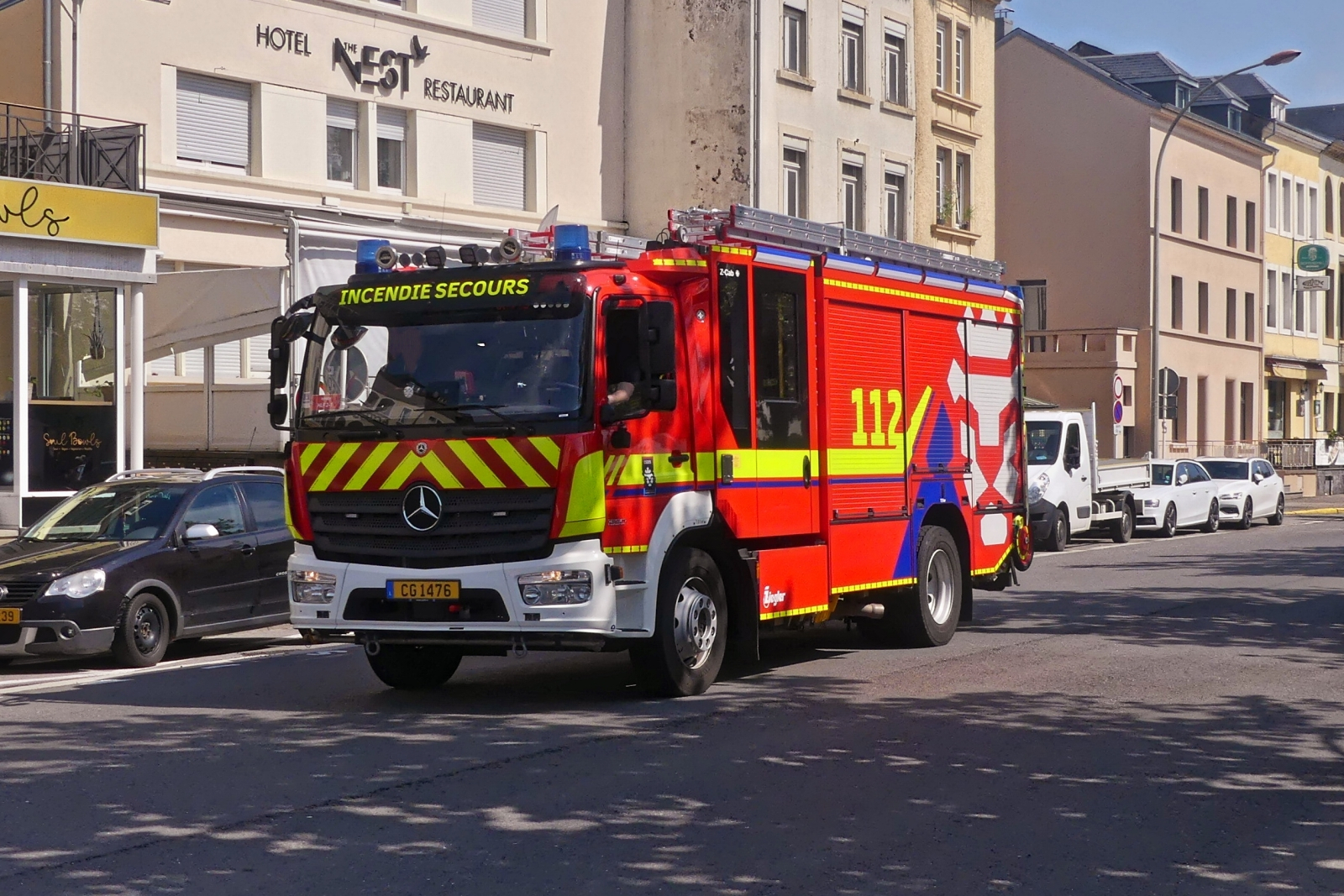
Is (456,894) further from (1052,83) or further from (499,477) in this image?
(1052,83)

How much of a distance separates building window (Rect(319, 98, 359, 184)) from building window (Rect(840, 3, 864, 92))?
1223cm

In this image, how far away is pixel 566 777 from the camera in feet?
27.2

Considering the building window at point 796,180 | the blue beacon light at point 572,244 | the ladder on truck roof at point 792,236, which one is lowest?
the blue beacon light at point 572,244

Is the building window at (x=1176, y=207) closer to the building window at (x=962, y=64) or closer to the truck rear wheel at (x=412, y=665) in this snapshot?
the building window at (x=962, y=64)

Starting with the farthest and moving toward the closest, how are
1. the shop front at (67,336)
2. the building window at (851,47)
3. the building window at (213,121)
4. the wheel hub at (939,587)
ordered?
1. the building window at (851,47)
2. the building window at (213,121)
3. the shop front at (67,336)
4. the wheel hub at (939,587)

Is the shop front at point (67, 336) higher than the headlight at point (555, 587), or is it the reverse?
the shop front at point (67, 336)

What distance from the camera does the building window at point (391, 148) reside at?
29.6 metres

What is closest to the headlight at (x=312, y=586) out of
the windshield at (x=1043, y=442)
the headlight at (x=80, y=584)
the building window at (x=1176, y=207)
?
the headlight at (x=80, y=584)

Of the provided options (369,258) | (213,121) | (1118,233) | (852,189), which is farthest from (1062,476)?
(1118,233)

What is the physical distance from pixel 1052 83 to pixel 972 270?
39806mm

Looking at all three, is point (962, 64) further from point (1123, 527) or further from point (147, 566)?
point (147, 566)

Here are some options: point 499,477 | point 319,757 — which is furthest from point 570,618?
point 319,757

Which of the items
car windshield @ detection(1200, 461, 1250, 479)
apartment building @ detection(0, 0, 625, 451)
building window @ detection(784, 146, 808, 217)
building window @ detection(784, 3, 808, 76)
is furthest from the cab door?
car windshield @ detection(1200, 461, 1250, 479)

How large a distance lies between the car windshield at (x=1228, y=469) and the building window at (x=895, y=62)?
10.4 metres
